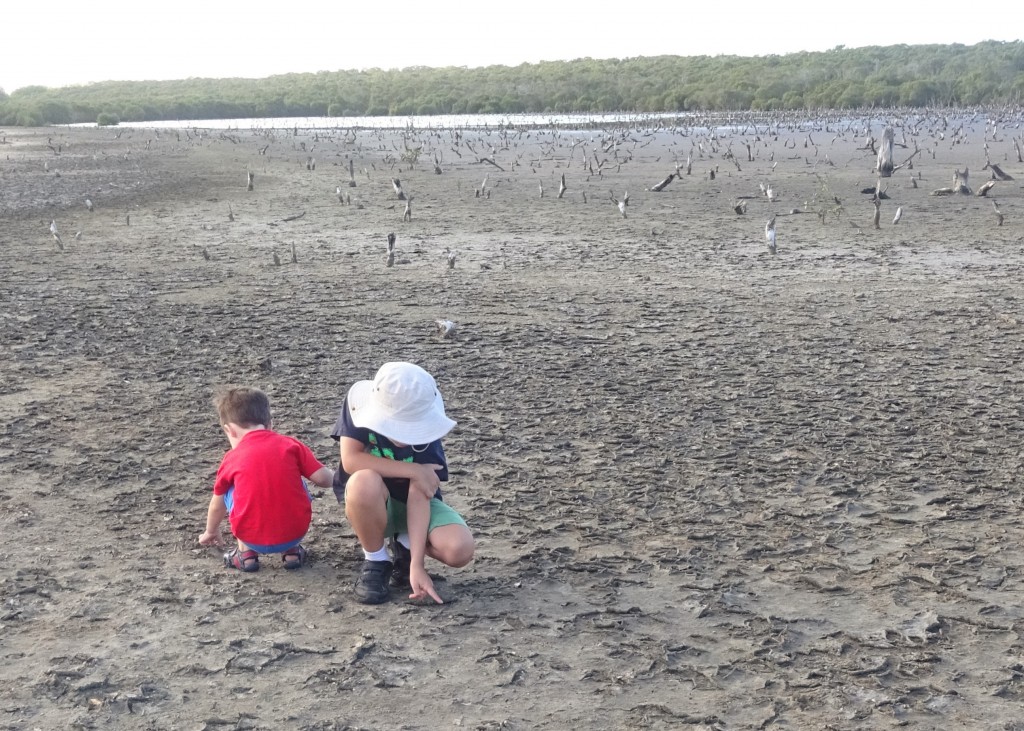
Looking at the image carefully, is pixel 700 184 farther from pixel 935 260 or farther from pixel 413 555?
pixel 413 555

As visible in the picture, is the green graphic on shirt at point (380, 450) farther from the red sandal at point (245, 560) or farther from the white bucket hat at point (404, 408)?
the red sandal at point (245, 560)

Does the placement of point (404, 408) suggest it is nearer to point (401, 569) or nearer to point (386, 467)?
point (386, 467)

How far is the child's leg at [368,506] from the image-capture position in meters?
3.78

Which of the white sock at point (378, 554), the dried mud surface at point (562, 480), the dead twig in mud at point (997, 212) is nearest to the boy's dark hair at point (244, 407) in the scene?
the dried mud surface at point (562, 480)

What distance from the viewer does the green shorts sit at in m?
3.88

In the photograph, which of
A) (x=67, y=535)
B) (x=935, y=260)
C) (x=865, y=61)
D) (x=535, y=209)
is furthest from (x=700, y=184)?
(x=865, y=61)

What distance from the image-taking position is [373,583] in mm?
3789

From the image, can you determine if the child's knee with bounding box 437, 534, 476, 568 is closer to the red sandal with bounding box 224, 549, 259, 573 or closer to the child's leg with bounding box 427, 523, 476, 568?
the child's leg with bounding box 427, 523, 476, 568

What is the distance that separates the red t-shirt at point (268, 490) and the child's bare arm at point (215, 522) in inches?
4.2

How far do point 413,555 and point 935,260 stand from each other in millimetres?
7553

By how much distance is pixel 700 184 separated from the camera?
16812 mm

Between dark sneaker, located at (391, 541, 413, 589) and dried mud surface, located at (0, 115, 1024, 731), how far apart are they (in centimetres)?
15

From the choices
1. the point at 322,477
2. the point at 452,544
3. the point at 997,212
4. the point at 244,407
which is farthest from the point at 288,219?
the point at 452,544

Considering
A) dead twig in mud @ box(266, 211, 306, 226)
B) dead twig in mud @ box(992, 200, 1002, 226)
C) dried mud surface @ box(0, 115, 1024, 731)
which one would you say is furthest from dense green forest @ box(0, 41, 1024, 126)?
dried mud surface @ box(0, 115, 1024, 731)
